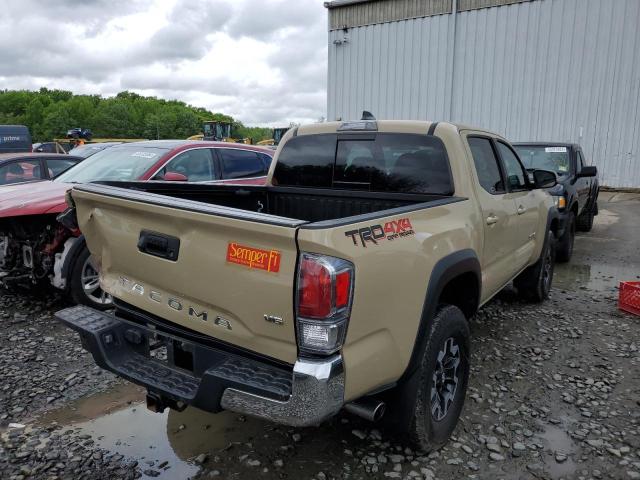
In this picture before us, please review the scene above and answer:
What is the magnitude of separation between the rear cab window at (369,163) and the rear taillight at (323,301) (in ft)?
5.35

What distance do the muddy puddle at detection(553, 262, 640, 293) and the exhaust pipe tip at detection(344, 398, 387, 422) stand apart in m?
4.83

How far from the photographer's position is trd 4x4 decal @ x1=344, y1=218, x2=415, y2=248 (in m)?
2.15

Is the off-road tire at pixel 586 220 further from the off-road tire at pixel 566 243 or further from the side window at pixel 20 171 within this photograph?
the side window at pixel 20 171

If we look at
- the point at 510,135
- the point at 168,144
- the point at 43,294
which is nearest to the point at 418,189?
the point at 168,144

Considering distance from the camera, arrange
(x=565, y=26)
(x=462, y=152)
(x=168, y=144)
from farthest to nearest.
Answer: (x=565, y=26)
(x=168, y=144)
(x=462, y=152)

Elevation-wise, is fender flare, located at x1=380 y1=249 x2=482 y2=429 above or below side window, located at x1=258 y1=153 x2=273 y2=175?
below

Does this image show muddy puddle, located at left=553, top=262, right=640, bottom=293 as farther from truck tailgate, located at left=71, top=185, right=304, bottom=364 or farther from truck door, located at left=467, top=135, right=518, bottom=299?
truck tailgate, located at left=71, top=185, right=304, bottom=364

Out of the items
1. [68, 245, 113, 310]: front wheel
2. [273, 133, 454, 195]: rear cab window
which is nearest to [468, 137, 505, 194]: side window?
[273, 133, 454, 195]: rear cab window

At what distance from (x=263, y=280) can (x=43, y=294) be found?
4.58 m

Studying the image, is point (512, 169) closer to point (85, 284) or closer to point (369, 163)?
point (369, 163)

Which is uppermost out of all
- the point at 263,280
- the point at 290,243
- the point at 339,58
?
the point at 339,58

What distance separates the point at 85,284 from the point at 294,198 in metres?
2.37

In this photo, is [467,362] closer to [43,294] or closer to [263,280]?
[263,280]

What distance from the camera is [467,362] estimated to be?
3.18 m
